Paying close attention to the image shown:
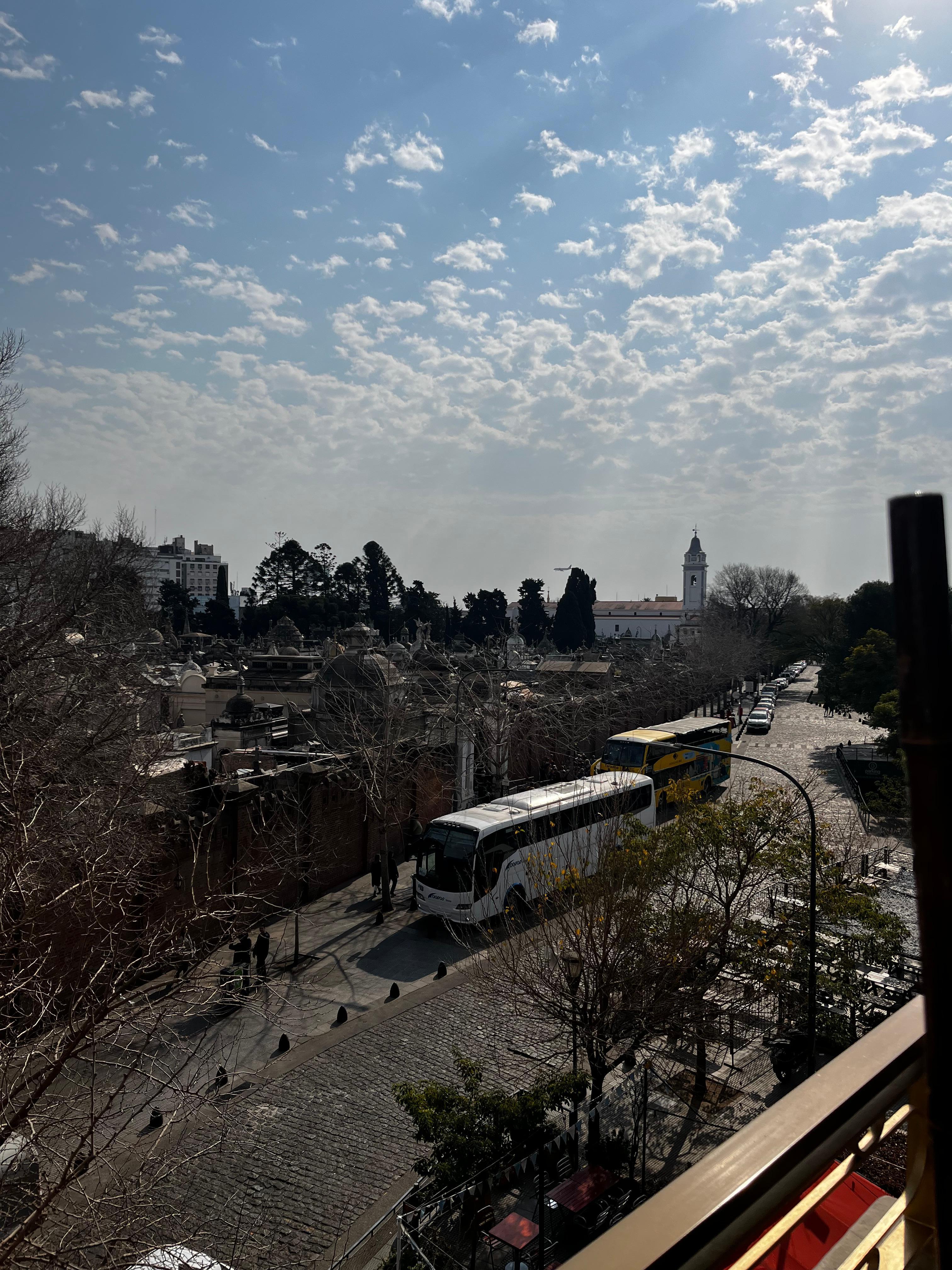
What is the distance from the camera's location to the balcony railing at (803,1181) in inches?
48.3

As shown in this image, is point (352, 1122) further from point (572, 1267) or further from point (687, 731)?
point (687, 731)

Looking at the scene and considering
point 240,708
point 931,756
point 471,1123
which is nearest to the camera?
point 931,756

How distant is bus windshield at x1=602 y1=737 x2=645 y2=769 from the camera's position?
2623 centimetres

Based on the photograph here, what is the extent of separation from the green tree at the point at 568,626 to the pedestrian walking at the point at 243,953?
6835cm

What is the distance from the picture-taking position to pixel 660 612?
150625 millimetres

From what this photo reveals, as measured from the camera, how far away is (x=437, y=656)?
107 ft

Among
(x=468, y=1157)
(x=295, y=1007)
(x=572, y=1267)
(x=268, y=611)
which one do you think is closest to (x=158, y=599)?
(x=268, y=611)

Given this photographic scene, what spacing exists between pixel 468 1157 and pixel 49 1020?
5.47 meters

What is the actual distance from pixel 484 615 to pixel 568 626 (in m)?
10.4

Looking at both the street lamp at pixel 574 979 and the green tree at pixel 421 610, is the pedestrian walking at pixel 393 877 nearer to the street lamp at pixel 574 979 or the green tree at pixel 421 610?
the street lamp at pixel 574 979

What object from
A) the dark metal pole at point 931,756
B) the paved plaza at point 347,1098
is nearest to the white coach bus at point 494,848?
the paved plaza at point 347,1098

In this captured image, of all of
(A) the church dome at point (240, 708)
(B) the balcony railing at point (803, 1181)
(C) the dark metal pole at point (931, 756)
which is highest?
(C) the dark metal pole at point (931, 756)

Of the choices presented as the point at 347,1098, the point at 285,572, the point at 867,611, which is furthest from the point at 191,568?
the point at 347,1098

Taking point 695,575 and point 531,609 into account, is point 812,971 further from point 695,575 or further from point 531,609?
point 695,575
